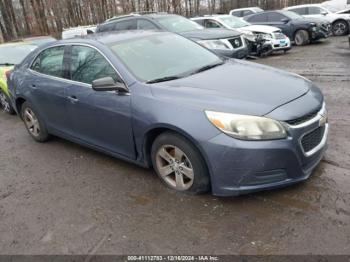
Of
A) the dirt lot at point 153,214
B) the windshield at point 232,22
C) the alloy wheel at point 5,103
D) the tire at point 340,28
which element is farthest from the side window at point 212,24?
the dirt lot at point 153,214

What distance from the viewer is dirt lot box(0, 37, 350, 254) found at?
2975mm

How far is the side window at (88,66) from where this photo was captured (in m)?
4.12

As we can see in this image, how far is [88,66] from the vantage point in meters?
4.41

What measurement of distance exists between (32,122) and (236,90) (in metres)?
3.64

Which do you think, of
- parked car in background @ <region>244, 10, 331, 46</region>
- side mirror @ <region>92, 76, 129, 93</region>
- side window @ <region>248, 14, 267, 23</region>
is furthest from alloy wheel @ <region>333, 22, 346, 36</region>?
side mirror @ <region>92, 76, 129, 93</region>

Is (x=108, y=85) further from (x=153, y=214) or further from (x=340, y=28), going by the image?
(x=340, y=28)

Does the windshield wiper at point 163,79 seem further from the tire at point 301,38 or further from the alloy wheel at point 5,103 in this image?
the tire at point 301,38

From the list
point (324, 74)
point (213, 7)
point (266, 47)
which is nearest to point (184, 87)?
point (324, 74)

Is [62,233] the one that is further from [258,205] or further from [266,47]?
[266,47]

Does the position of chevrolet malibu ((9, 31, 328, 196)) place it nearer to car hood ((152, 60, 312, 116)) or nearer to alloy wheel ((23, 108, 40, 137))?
car hood ((152, 60, 312, 116))

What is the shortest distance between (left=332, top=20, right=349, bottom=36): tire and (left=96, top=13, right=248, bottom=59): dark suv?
9.87 m

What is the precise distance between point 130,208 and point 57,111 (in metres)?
2.01

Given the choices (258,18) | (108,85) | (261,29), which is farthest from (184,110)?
(258,18)

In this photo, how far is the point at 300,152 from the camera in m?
3.22
